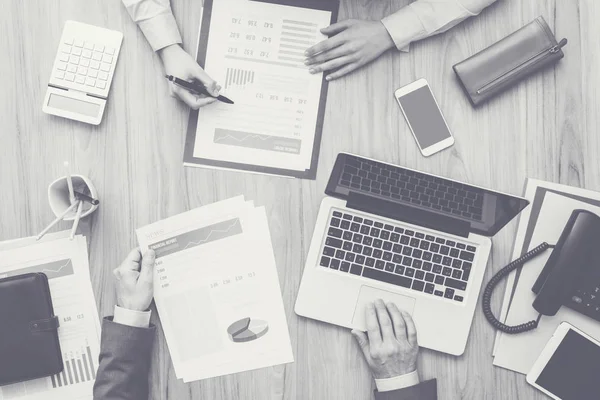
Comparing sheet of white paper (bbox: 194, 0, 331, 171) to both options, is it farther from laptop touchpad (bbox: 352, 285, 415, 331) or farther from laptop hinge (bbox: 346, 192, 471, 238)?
laptop touchpad (bbox: 352, 285, 415, 331)

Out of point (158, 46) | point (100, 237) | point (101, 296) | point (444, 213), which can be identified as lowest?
point (101, 296)

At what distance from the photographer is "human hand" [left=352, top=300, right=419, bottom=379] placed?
38.2 inches

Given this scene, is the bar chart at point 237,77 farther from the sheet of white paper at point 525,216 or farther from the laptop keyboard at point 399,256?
the sheet of white paper at point 525,216

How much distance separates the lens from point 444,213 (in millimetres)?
976

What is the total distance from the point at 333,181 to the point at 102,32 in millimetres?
532

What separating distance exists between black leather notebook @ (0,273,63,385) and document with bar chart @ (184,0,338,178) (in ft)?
1.22

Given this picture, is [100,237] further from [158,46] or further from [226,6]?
[226,6]

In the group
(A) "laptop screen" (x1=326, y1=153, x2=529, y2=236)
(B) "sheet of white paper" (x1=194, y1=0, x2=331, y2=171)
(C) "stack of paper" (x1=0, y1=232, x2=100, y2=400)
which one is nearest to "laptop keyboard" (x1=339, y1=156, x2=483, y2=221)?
(A) "laptop screen" (x1=326, y1=153, x2=529, y2=236)

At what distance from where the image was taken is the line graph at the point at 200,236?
1008mm

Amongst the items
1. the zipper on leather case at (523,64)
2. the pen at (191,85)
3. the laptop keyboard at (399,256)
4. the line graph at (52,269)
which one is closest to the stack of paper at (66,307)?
the line graph at (52,269)

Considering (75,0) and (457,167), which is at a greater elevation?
(75,0)

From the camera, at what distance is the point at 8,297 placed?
96cm

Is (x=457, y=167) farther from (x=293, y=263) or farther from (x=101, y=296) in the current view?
(x=101, y=296)

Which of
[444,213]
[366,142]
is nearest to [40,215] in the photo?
[366,142]
